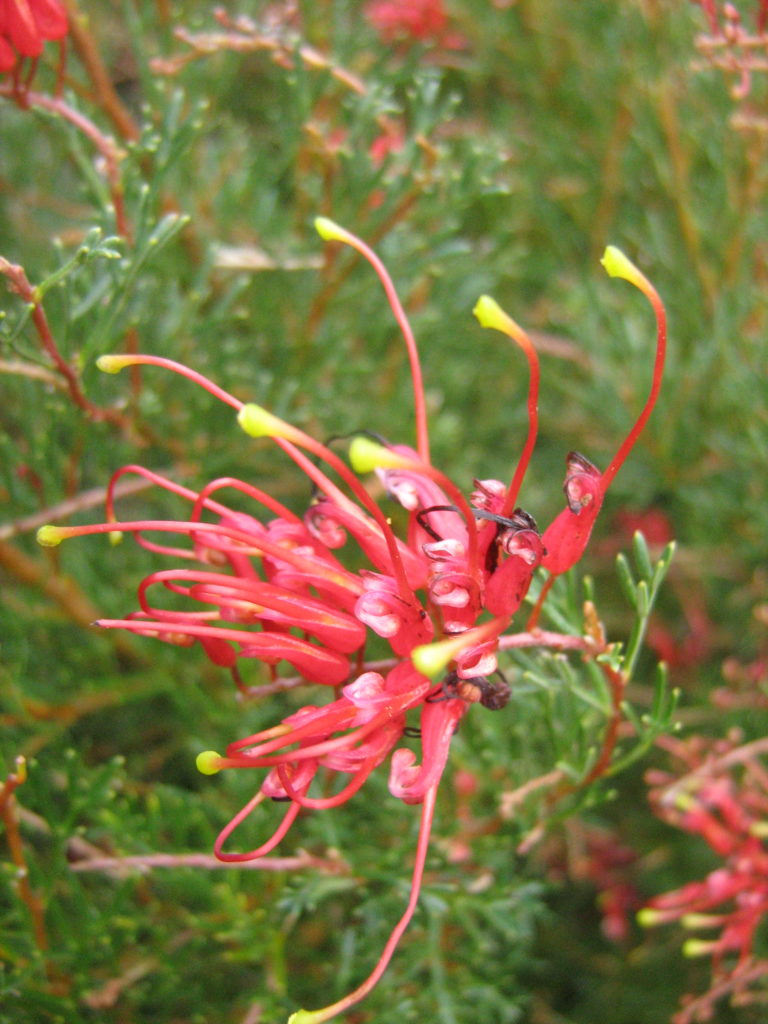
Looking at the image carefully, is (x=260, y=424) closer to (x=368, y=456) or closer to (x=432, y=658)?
(x=368, y=456)

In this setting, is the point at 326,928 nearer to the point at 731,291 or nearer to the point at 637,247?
the point at 731,291

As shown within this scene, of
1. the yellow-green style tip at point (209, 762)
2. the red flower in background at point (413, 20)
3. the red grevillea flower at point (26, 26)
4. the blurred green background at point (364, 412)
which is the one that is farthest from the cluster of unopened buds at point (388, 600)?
the red flower in background at point (413, 20)

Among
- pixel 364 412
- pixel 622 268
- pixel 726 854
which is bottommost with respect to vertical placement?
pixel 726 854

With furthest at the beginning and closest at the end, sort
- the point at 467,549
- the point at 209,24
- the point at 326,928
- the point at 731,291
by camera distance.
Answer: the point at 209,24 → the point at 731,291 → the point at 326,928 → the point at 467,549

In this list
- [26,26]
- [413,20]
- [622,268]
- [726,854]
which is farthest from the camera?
[413,20]

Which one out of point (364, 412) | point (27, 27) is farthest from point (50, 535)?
point (364, 412)

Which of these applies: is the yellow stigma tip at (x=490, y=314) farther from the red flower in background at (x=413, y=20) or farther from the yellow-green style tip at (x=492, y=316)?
the red flower in background at (x=413, y=20)

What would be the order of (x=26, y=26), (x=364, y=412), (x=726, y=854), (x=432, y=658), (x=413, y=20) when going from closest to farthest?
(x=432, y=658), (x=26, y=26), (x=726, y=854), (x=364, y=412), (x=413, y=20)

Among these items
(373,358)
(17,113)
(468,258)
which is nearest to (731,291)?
(468,258)
